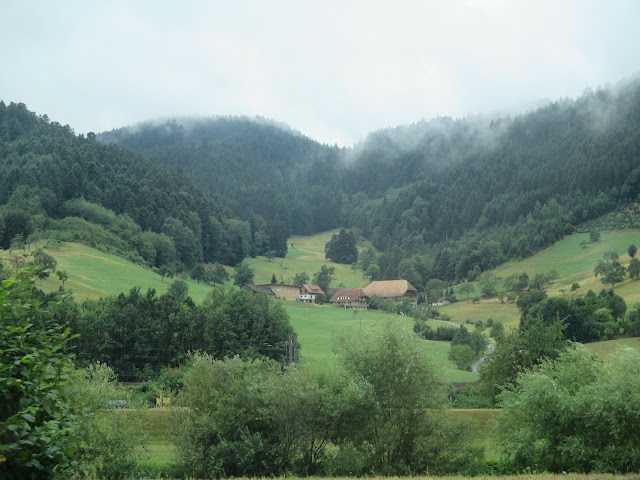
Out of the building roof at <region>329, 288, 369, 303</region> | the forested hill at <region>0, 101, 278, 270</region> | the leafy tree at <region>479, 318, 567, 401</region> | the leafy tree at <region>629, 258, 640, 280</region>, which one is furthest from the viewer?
the building roof at <region>329, 288, 369, 303</region>

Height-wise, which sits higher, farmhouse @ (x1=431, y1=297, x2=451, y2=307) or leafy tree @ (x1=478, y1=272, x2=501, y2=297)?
leafy tree @ (x1=478, y1=272, x2=501, y2=297)

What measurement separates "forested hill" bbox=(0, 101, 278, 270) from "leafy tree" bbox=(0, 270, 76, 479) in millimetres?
111200

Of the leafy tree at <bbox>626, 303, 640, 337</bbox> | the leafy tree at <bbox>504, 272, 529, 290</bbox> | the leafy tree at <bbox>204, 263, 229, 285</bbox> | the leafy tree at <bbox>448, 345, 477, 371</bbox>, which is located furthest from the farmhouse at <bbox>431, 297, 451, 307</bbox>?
the leafy tree at <bbox>448, 345, 477, 371</bbox>

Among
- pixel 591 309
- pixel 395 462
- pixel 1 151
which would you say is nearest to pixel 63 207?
pixel 1 151

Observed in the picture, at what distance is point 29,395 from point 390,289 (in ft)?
544

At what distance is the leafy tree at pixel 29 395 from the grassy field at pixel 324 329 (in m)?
41.1

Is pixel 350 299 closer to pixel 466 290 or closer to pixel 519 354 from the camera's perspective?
pixel 466 290

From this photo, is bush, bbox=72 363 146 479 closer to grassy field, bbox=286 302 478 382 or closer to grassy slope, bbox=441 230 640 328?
grassy field, bbox=286 302 478 382

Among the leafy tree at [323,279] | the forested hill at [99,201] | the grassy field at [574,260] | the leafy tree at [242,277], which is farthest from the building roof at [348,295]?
the grassy field at [574,260]

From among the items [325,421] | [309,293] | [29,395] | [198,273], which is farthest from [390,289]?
[29,395]

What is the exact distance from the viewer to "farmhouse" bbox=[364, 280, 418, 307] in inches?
6747

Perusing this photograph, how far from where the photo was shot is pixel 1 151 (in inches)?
6368

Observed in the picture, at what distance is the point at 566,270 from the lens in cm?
15462

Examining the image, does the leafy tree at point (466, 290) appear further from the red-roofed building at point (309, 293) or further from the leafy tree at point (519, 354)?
the leafy tree at point (519, 354)
